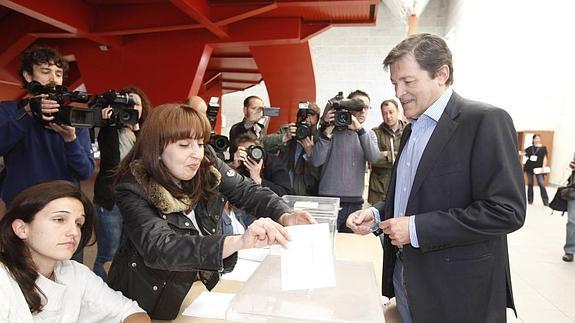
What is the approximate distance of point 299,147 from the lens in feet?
11.5

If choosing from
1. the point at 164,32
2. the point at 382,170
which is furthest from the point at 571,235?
the point at 164,32

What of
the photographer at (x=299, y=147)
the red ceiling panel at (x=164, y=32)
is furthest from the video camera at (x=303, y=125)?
the red ceiling panel at (x=164, y=32)

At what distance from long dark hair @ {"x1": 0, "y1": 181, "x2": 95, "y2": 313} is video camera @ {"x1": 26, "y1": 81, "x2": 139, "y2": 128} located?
0.90 meters

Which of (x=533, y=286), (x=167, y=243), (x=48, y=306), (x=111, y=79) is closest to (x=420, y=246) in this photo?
(x=167, y=243)

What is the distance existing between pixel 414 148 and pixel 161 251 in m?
0.91

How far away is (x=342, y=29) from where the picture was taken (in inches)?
497

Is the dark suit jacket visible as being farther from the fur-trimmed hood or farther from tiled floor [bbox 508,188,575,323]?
tiled floor [bbox 508,188,575,323]

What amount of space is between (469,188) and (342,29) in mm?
12127

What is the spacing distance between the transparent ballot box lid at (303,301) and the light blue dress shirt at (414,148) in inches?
12.8

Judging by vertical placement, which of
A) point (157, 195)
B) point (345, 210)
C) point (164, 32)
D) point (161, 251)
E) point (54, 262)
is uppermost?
point (164, 32)

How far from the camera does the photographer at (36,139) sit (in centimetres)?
208

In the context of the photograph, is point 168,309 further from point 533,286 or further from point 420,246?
point 533,286

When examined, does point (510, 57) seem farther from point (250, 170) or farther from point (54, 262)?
point (54, 262)

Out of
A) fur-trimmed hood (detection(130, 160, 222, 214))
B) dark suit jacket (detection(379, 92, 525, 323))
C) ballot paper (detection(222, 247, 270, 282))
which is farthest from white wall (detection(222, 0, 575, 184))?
fur-trimmed hood (detection(130, 160, 222, 214))
